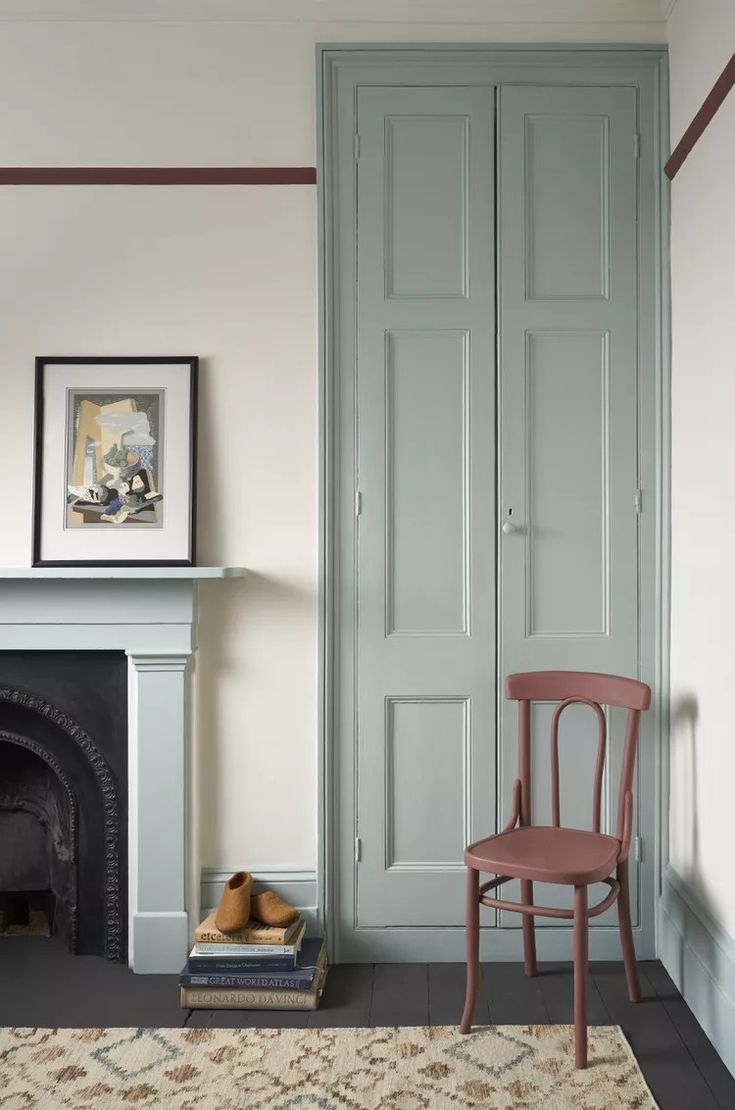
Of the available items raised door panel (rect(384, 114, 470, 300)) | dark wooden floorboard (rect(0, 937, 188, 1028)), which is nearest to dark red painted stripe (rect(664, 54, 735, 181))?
raised door panel (rect(384, 114, 470, 300))

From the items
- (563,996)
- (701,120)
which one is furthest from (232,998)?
(701,120)

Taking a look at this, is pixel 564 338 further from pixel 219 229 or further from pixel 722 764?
pixel 722 764

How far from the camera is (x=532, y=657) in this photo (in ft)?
9.36

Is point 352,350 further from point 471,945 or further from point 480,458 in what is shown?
point 471,945

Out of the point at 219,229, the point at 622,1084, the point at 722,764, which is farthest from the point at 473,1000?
the point at 219,229

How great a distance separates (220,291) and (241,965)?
6.57 ft

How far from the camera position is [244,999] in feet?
8.36

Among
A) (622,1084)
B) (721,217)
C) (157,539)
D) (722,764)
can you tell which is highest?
(721,217)

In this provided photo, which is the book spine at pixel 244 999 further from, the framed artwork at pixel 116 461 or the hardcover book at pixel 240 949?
the framed artwork at pixel 116 461

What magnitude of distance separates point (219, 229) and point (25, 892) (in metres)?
2.26

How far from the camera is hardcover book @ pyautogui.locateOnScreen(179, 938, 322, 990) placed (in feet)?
8.30

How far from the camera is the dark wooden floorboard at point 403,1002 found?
2.37 meters

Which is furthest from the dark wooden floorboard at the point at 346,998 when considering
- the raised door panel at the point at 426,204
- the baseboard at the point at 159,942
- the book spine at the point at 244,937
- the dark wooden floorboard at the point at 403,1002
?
the raised door panel at the point at 426,204

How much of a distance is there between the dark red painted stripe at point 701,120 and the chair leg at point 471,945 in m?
2.10
